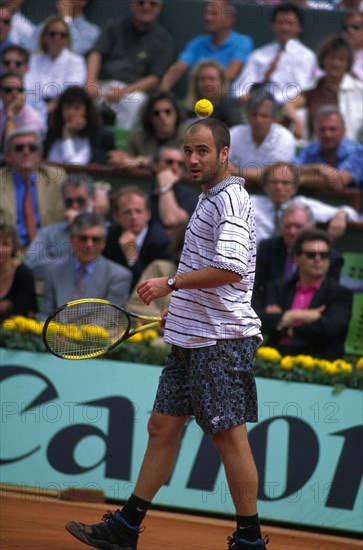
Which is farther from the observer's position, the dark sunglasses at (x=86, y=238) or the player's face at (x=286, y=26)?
Result: the player's face at (x=286, y=26)

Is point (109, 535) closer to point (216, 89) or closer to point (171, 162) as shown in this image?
point (171, 162)

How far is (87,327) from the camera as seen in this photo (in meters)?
5.40

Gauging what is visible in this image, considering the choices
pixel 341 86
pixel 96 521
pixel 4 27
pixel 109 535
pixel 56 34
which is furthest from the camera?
pixel 4 27

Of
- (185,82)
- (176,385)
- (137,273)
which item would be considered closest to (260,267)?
(137,273)

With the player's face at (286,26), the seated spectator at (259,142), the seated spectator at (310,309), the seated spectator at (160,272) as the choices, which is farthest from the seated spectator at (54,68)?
the seated spectator at (310,309)

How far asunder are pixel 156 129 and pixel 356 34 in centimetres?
247

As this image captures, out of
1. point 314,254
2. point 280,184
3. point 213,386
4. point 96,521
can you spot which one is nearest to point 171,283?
point 213,386

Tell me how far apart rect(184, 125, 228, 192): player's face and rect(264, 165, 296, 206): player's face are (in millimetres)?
3704

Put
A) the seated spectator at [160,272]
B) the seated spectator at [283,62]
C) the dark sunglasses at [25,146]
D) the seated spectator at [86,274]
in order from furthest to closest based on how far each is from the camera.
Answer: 1. the seated spectator at [283,62]
2. the dark sunglasses at [25,146]
3. the seated spectator at [86,274]
4. the seated spectator at [160,272]

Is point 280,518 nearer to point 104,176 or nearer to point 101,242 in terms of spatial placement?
point 101,242

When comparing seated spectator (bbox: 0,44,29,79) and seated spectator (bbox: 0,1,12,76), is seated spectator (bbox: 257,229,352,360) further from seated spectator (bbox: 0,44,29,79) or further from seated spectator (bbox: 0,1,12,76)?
seated spectator (bbox: 0,1,12,76)

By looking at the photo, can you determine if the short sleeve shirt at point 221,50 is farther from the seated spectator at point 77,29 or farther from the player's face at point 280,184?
the player's face at point 280,184

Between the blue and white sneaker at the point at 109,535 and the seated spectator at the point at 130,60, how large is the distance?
6266 millimetres

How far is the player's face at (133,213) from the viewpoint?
7.87 metres
